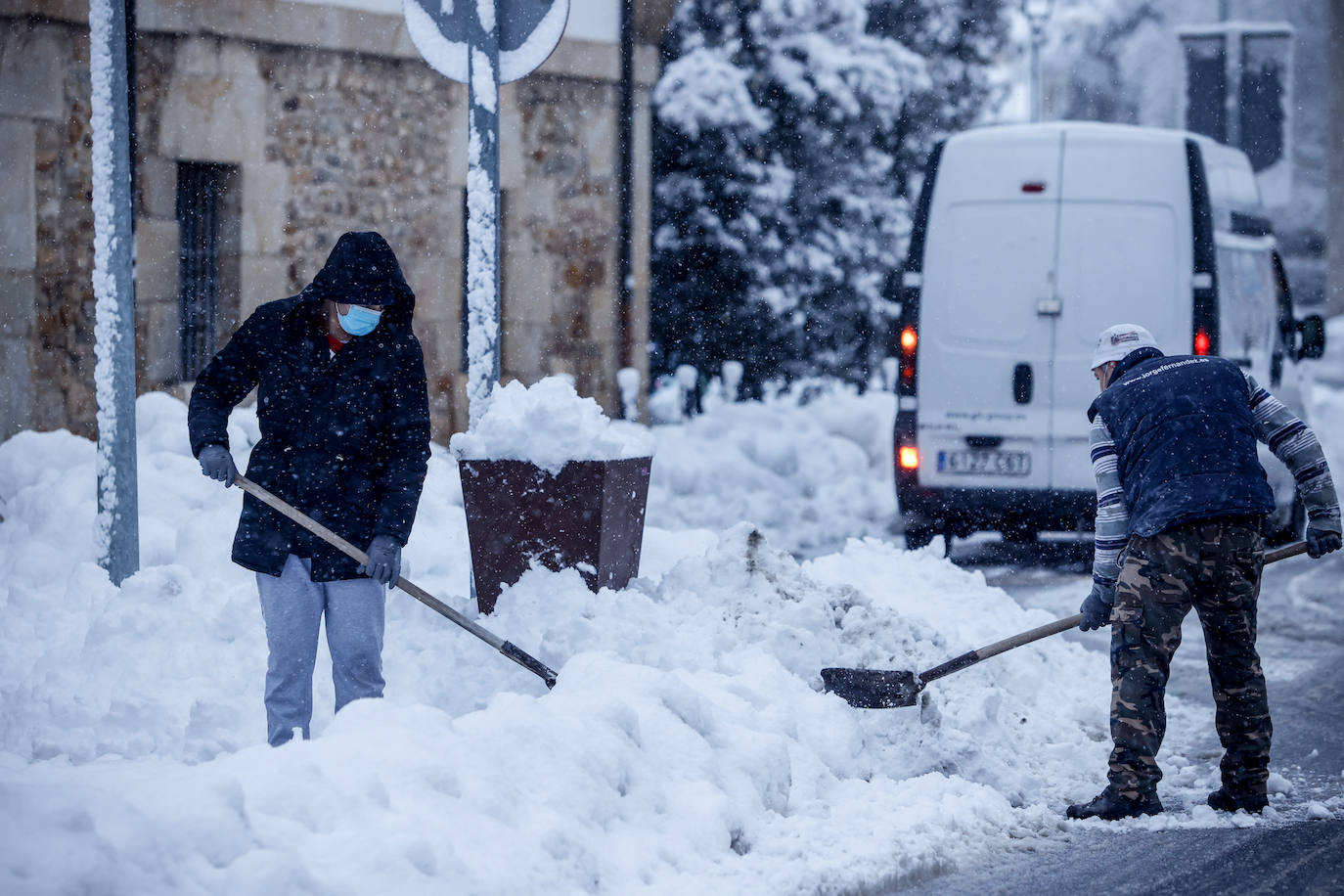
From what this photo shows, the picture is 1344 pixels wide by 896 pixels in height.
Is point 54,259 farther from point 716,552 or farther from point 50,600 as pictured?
point 716,552

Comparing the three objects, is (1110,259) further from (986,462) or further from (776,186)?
(776,186)

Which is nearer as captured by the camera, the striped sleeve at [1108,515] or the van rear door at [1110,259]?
the striped sleeve at [1108,515]

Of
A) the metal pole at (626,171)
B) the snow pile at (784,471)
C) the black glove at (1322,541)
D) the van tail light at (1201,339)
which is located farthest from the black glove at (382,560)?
the metal pole at (626,171)

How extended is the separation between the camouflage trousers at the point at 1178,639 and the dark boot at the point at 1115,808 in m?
0.03

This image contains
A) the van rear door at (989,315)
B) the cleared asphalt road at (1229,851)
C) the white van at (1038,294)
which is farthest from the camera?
the van rear door at (989,315)

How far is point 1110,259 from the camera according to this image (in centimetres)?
984

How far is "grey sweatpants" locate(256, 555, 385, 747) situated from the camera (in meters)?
4.84

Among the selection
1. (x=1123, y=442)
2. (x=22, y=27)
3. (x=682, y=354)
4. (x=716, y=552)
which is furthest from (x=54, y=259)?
(x=682, y=354)

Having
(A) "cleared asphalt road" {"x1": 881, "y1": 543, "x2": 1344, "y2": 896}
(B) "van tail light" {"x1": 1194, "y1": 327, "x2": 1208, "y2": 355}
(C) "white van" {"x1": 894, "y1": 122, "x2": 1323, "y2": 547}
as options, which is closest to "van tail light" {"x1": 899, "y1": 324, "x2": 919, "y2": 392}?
(C) "white van" {"x1": 894, "y1": 122, "x2": 1323, "y2": 547}

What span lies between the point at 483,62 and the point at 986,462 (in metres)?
5.14

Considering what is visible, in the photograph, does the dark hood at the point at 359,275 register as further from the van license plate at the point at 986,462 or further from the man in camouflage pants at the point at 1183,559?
the van license plate at the point at 986,462

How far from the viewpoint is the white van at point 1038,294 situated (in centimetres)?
976

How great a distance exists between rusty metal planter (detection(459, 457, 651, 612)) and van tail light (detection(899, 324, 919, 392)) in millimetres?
4497

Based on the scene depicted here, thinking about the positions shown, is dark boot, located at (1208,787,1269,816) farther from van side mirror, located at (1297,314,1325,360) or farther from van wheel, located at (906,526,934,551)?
van side mirror, located at (1297,314,1325,360)
